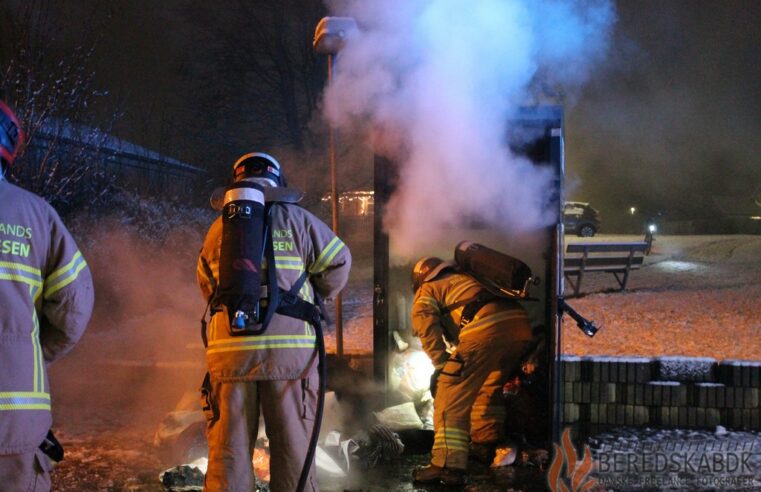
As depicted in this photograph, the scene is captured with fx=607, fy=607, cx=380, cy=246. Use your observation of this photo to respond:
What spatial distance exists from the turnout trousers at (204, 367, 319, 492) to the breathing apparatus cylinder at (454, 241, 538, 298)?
2.22 metres

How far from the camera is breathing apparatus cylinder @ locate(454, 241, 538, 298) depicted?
482 cm

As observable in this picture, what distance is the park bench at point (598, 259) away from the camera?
472 inches

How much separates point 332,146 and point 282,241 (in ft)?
10.4

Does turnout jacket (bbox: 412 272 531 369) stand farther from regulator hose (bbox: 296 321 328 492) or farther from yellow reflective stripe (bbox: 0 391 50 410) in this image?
yellow reflective stripe (bbox: 0 391 50 410)

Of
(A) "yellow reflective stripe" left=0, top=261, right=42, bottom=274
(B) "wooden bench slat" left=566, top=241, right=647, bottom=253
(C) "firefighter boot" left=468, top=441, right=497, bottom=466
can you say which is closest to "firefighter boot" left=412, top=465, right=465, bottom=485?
(C) "firefighter boot" left=468, top=441, right=497, bottom=466

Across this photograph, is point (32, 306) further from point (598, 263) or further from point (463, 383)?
point (598, 263)

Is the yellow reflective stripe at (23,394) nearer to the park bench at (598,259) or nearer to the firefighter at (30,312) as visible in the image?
the firefighter at (30,312)

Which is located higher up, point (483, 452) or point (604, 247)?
point (604, 247)

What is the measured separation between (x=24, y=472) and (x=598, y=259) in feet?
37.9

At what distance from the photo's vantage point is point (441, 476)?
4.38 meters

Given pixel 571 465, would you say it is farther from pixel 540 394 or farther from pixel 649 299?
pixel 649 299

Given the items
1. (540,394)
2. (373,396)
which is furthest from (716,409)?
(373,396)

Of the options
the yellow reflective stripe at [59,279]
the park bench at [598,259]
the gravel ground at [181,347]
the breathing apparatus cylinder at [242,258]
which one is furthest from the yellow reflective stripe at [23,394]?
the park bench at [598,259]

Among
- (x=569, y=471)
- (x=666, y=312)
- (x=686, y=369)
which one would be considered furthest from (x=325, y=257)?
(x=666, y=312)
